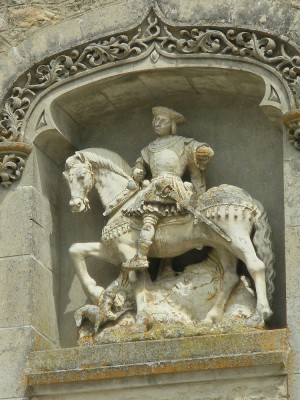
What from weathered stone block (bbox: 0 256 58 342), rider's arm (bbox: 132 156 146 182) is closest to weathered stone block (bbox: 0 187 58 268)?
weathered stone block (bbox: 0 256 58 342)

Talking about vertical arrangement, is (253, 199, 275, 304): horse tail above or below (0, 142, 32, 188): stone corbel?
below

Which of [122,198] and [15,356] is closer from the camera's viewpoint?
[15,356]

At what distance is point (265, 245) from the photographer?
1367cm

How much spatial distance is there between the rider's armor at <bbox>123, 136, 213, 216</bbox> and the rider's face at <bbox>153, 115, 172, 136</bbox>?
2.4 inches

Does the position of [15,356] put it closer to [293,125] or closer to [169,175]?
[169,175]

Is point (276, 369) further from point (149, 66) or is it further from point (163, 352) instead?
point (149, 66)

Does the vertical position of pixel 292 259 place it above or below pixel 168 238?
below

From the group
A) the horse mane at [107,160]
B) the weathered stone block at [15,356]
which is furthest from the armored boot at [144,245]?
the weathered stone block at [15,356]

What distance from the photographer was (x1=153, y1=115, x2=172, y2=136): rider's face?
1425 centimetres

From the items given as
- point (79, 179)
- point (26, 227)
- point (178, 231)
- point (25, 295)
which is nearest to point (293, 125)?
point (178, 231)

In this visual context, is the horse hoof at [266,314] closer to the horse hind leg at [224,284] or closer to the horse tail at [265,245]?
the horse tail at [265,245]

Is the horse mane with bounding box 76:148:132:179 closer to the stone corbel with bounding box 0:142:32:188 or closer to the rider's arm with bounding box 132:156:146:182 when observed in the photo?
the rider's arm with bounding box 132:156:146:182

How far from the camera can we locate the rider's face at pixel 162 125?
1425cm

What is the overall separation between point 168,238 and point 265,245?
2.41 ft
